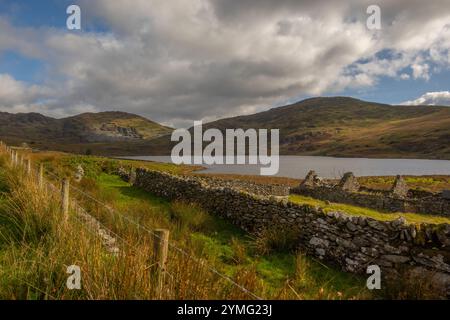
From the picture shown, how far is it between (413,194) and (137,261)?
25.8 meters

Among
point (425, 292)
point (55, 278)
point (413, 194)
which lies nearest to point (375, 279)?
point (425, 292)

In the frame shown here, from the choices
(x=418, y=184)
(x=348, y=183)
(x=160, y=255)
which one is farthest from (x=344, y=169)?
(x=160, y=255)

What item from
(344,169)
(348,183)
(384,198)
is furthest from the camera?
(344,169)

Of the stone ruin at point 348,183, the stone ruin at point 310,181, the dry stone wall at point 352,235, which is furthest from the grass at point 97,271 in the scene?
the stone ruin at point 310,181

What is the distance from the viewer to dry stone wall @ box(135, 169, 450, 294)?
716 cm

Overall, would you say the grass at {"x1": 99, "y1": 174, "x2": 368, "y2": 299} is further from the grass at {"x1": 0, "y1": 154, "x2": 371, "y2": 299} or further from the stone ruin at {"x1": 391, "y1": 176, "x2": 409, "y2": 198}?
the stone ruin at {"x1": 391, "y1": 176, "x2": 409, "y2": 198}

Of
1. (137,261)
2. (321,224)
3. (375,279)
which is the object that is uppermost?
(137,261)

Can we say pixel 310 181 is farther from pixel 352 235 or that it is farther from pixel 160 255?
pixel 160 255

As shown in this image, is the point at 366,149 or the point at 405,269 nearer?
the point at 405,269

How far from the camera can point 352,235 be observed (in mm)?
8711

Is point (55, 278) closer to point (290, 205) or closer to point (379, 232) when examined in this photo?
point (379, 232)

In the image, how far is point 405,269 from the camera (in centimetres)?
729

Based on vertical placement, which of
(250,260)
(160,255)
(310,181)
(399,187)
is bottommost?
(250,260)

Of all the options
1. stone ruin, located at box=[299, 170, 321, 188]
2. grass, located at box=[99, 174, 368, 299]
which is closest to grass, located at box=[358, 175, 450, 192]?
stone ruin, located at box=[299, 170, 321, 188]
